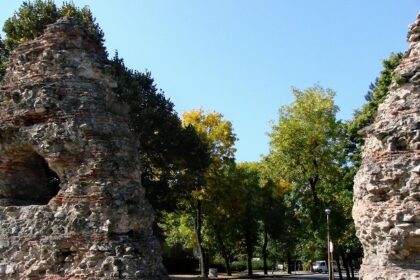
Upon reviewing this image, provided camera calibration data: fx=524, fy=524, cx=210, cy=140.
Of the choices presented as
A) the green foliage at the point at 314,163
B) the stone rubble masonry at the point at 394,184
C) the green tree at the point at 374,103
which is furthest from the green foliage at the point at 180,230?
the stone rubble masonry at the point at 394,184

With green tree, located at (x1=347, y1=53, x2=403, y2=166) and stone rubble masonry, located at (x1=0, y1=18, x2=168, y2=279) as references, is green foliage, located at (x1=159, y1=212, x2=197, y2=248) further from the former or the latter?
stone rubble masonry, located at (x1=0, y1=18, x2=168, y2=279)

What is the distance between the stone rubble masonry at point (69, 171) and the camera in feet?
37.6

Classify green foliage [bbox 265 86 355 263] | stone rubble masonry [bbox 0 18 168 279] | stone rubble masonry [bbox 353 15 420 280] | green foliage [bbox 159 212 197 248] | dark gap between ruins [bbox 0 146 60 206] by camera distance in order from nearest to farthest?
stone rubble masonry [bbox 353 15 420 280], stone rubble masonry [bbox 0 18 168 279], dark gap between ruins [bbox 0 146 60 206], green foliage [bbox 265 86 355 263], green foliage [bbox 159 212 197 248]

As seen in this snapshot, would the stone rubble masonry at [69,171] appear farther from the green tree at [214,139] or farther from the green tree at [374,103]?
the green tree at [214,139]

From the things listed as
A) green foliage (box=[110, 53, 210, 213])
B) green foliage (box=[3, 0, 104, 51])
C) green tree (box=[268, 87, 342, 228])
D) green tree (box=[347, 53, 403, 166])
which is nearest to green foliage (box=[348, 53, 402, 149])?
green tree (box=[347, 53, 403, 166])

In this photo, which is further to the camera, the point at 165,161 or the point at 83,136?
the point at 165,161

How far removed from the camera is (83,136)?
12.2m

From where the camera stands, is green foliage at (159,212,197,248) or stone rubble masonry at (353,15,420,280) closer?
stone rubble masonry at (353,15,420,280)

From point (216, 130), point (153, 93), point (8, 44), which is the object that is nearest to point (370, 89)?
point (216, 130)

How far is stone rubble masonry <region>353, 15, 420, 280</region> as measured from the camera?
8633 millimetres

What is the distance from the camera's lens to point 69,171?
39.8 feet

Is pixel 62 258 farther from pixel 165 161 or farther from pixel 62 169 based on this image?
pixel 165 161

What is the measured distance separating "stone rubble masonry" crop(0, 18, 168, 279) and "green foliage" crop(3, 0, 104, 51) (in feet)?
34.5

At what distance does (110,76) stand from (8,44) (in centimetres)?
1255
